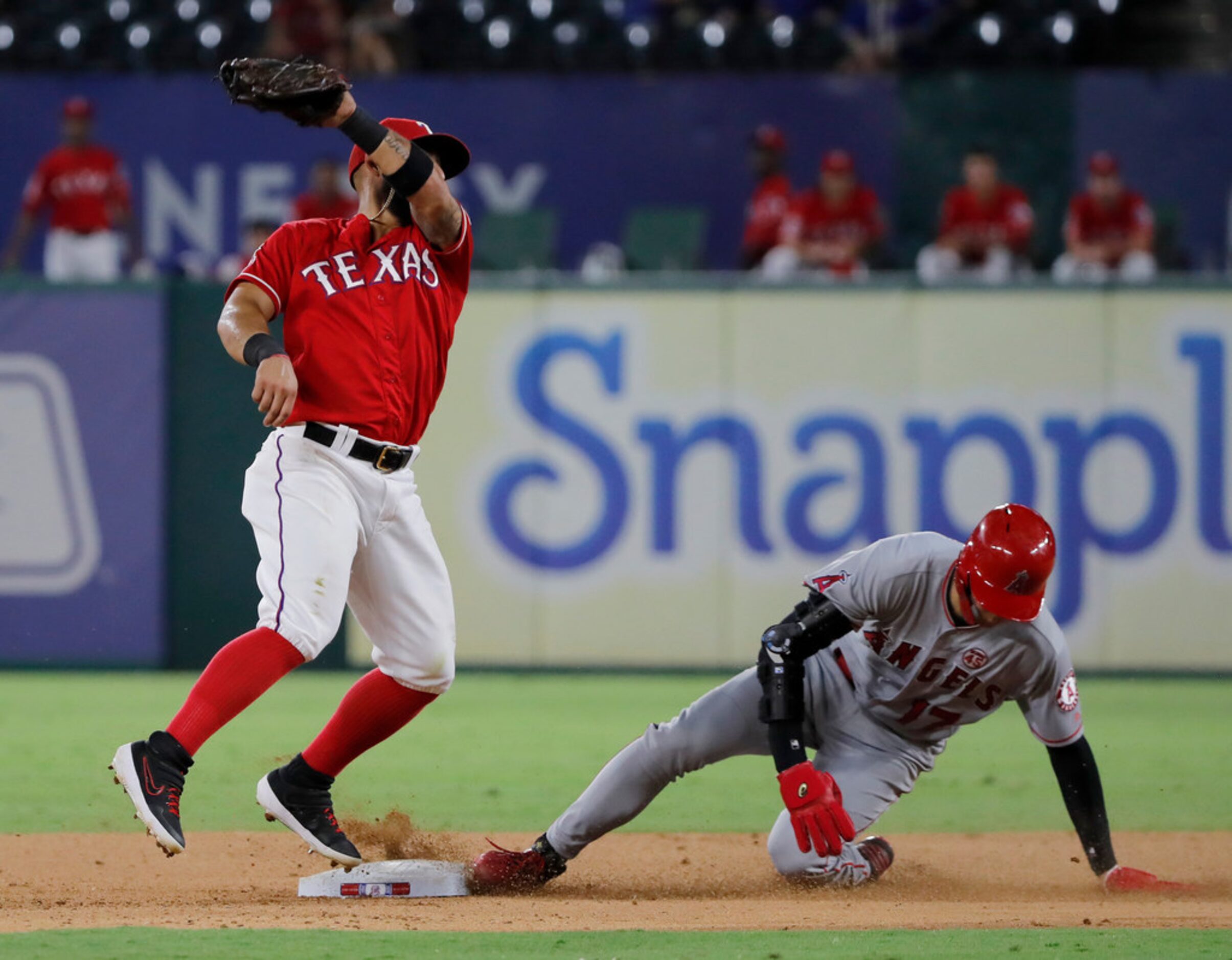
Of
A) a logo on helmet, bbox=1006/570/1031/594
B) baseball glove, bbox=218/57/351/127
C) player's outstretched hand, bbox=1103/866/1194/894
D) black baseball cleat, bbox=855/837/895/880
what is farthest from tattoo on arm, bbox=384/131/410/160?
player's outstretched hand, bbox=1103/866/1194/894

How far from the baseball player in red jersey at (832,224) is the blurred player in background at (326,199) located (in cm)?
283

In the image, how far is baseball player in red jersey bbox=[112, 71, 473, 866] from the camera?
4.30m

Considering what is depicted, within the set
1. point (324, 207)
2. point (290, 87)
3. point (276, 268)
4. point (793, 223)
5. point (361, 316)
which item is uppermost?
point (324, 207)

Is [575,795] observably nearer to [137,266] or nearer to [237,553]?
[237,553]

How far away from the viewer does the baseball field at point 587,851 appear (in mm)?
3914

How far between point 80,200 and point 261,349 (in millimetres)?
9022

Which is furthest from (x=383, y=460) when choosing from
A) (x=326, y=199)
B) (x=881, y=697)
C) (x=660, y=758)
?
(x=326, y=199)

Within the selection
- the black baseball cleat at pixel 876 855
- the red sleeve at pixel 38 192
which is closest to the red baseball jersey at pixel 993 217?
the red sleeve at pixel 38 192

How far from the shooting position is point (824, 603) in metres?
4.59

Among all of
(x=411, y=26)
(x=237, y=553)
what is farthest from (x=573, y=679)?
(x=411, y=26)

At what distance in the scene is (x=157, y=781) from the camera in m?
4.12

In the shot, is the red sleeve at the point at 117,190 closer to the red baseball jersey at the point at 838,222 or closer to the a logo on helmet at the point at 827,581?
the red baseball jersey at the point at 838,222

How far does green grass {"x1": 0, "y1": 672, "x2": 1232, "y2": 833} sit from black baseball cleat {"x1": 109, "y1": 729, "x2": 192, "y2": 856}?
62.2 inches

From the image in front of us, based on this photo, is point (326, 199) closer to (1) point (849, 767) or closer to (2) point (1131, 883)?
(1) point (849, 767)
